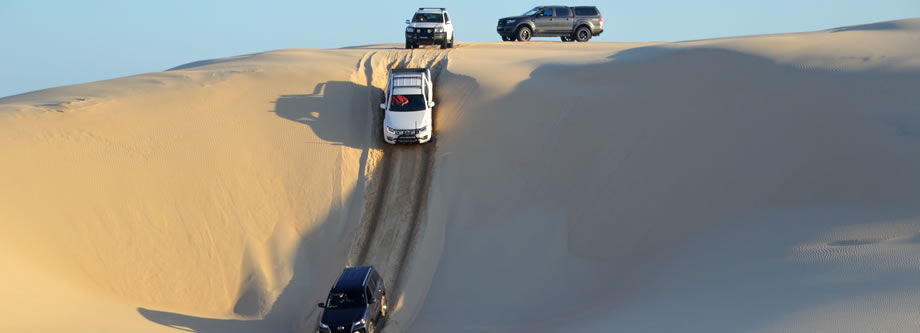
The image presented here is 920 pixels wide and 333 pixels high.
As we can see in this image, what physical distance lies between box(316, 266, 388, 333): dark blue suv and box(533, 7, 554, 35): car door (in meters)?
23.8

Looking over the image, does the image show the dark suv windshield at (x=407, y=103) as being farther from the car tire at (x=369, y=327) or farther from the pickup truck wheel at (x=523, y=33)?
the pickup truck wheel at (x=523, y=33)

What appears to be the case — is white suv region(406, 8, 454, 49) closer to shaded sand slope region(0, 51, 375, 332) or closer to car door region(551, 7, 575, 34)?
car door region(551, 7, 575, 34)

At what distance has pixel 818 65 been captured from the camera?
66.4 feet

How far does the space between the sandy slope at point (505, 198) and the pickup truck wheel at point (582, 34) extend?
1164 cm

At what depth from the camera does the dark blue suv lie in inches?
535

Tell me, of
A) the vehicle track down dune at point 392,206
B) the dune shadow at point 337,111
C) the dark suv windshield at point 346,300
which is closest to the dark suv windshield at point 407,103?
the vehicle track down dune at point 392,206

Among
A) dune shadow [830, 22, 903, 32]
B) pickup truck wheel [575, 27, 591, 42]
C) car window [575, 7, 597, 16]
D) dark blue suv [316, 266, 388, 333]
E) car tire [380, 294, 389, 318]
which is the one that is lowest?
car tire [380, 294, 389, 318]

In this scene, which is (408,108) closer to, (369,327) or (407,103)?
(407,103)

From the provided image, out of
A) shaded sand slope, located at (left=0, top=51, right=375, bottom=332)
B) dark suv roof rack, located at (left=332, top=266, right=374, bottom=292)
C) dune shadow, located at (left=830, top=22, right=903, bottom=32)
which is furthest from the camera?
dune shadow, located at (left=830, top=22, right=903, bottom=32)

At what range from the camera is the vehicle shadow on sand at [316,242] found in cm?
1591

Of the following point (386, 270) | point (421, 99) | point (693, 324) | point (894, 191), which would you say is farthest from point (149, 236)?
point (894, 191)

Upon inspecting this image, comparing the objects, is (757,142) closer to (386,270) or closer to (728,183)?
(728,183)

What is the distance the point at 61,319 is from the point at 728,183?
47.3ft

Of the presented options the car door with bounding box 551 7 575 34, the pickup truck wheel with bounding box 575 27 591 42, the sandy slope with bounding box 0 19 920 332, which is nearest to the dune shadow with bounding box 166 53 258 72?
the sandy slope with bounding box 0 19 920 332
